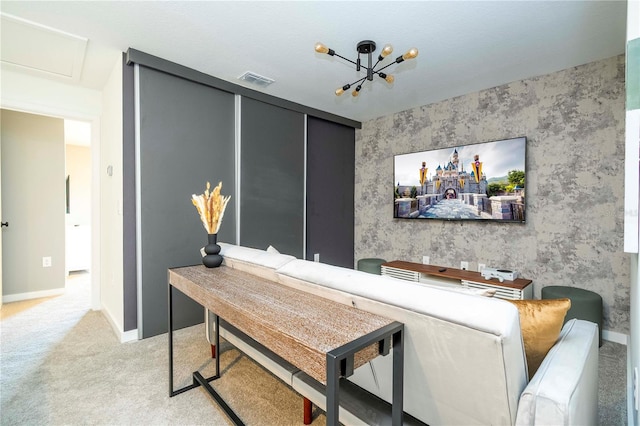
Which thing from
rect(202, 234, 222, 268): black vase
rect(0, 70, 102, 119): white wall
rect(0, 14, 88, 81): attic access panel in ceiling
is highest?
rect(0, 14, 88, 81): attic access panel in ceiling

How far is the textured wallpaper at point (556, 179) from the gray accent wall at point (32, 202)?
15.5ft

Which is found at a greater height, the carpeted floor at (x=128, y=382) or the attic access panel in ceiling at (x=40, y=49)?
the attic access panel in ceiling at (x=40, y=49)

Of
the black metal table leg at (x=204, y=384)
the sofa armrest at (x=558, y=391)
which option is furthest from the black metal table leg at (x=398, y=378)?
the black metal table leg at (x=204, y=384)

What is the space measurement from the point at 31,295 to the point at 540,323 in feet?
16.9

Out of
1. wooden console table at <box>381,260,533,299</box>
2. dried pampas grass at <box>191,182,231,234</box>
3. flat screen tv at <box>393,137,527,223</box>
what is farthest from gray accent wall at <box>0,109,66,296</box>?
flat screen tv at <box>393,137,527,223</box>

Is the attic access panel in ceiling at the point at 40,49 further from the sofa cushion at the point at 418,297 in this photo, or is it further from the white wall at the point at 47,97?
the sofa cushion at the point at 418,297

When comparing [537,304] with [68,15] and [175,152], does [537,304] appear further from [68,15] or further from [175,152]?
[68,15]

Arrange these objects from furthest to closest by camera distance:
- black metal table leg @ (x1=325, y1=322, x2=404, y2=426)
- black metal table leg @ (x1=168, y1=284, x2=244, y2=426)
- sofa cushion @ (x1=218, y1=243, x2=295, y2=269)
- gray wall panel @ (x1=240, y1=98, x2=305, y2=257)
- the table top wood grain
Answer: gray wall panel @ (x1=240, y1=98, x2=305, y2=257) < sofa cushion @ (x1=218, y1=243, x2=295, y2=269) < black metal table leg @ (x1=168, y1=284, x2=244, y2=426) < the table top wood grain < black metal table leg @ (x1=325, y1=322, x2=404, y2=426)

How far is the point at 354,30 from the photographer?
228cm

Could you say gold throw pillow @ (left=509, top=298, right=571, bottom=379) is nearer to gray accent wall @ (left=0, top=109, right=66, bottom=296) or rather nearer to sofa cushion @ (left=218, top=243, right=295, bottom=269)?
sofa cushion @ (left=218, top=243, right=295, bottom=269)

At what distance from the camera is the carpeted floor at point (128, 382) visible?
1639 millimetres

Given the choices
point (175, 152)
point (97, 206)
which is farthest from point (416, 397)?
point (97, 206)

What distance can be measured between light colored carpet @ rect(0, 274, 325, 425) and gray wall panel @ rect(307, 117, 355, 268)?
2.01 m

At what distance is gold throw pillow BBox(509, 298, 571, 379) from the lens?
3.34 ft
